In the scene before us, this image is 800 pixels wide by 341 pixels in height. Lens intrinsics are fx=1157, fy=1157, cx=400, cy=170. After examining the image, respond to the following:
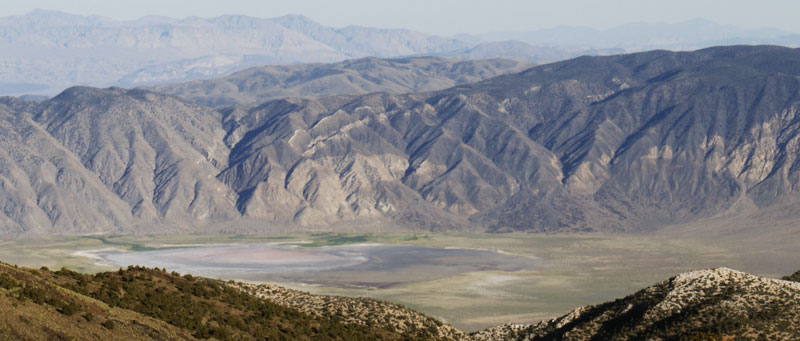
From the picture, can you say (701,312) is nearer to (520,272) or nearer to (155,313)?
(155,313)

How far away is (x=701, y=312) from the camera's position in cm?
4781

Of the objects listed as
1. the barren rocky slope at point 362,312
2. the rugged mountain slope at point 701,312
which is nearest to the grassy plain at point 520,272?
the barren rocky slope at point 362,312

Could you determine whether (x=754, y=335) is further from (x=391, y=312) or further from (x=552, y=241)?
(x=552, y=241)

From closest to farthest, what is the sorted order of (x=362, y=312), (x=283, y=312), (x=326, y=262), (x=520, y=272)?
(x=283, y=312)
(x=362, y=312)
(x=520, y=272)
(x=326, y=262)

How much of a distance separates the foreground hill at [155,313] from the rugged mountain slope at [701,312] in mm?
10001

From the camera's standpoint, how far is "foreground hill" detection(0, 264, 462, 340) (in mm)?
37375

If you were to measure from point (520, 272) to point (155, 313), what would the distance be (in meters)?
105

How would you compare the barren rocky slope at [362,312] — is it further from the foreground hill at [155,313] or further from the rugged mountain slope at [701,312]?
the rugged mountain slope at [701,312]

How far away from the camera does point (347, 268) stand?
152 metres

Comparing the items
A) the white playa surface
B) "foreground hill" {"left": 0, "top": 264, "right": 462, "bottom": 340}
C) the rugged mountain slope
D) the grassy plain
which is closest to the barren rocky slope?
"foreground hill" {"left": 0, "top": 264, "right": 462, "bottom": 340}

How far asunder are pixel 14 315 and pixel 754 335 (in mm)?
27691

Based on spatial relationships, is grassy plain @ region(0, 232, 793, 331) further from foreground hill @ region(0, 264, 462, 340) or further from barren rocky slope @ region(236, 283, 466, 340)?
foreground hill @ region(0, 264, 462, 340)

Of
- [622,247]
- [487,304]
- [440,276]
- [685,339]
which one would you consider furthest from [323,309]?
[622,247]

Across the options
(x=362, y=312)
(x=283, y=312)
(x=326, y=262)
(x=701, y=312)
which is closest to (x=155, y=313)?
(x=283, y=312)
